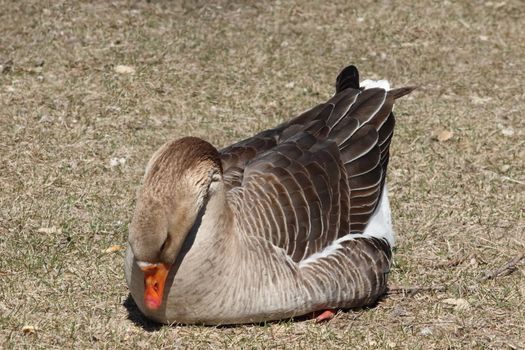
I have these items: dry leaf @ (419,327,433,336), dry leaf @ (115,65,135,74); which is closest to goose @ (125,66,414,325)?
dry leaf @ (419,327,433,336)

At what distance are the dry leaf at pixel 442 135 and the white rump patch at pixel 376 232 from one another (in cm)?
168

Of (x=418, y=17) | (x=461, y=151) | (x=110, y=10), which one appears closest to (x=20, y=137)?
(x=110, y=10)

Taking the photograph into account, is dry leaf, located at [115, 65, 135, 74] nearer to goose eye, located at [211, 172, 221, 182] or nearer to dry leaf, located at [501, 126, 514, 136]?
dry leaf, located at [501, 126, 514, 136]

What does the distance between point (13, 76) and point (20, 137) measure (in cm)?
116

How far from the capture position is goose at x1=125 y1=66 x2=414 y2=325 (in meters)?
3.56

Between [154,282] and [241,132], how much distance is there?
3.09m

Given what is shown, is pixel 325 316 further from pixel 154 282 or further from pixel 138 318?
pixel 154 282

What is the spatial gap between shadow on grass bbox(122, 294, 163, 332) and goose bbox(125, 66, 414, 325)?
93 millimetres

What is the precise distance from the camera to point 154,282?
12.0 feet

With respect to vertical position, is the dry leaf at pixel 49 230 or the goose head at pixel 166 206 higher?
the goose head at pixel 166 206

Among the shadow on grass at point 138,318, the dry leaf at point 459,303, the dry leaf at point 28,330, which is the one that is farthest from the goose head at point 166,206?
the dry leaf at point 459,303

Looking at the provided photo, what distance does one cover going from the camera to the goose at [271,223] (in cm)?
356

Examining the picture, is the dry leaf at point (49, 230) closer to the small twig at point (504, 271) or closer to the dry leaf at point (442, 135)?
the small twig at point (504, 271)

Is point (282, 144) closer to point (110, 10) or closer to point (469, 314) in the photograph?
point (469, 314)
